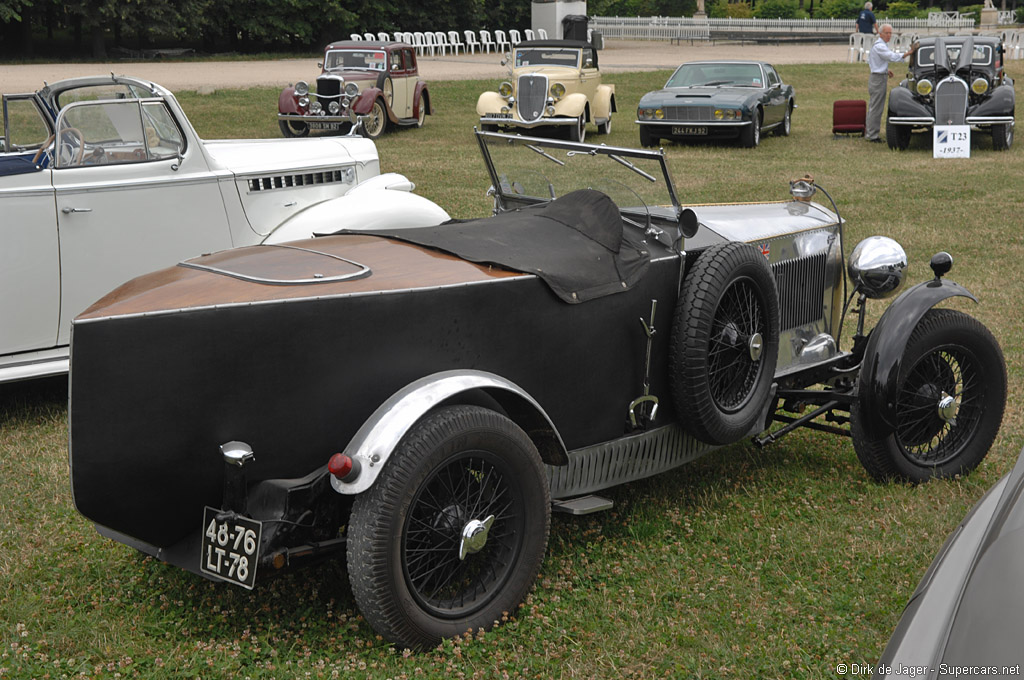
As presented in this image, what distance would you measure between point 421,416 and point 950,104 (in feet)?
48.4

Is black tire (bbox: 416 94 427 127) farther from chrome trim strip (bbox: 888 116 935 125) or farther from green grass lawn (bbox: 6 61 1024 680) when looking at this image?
green grass lawn (bbox: 6 61 1024 680)

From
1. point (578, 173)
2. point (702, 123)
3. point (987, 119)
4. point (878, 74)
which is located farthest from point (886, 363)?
point (878, 74)

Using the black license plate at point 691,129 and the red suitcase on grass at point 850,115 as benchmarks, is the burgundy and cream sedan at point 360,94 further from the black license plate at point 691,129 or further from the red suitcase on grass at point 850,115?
the red suitcase on grass at point 850,115

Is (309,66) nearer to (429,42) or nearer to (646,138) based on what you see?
(429,42)

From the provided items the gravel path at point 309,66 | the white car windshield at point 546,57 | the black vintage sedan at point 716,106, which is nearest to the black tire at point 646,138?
the black vintage sedan at point 716,106

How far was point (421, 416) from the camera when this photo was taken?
3049 mm

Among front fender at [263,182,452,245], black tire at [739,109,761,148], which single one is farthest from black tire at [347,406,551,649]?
black tire at [739,109,761,148]

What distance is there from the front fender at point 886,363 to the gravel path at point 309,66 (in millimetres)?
18668

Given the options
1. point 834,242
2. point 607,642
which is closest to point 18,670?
point 607,642

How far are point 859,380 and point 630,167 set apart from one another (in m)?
1.37

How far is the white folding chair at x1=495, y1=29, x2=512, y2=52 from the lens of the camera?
3653 cm

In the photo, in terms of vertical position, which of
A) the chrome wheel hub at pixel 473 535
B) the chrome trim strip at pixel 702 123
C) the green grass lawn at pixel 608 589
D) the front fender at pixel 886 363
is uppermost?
the chrome trim strip at pixel 702 123

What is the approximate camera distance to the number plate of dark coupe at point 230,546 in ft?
9.55

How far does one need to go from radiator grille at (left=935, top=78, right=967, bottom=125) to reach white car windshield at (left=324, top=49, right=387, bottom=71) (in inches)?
377
